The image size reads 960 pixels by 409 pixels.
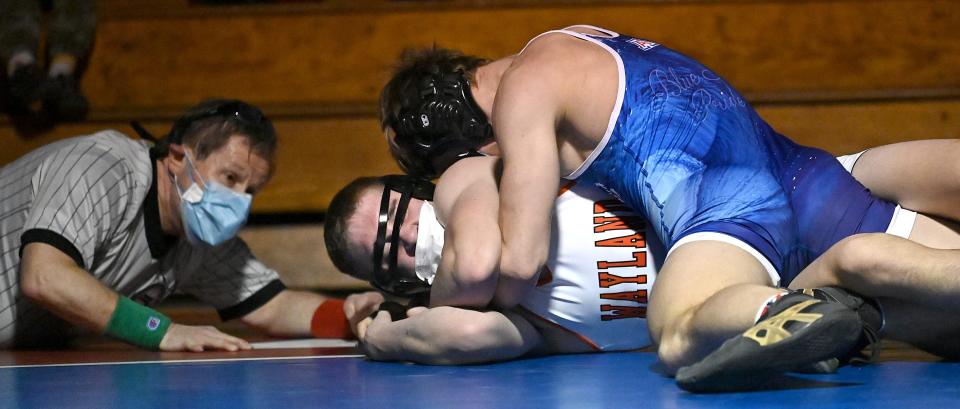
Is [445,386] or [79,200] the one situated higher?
[79,200]

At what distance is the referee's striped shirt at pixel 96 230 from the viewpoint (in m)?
3.11

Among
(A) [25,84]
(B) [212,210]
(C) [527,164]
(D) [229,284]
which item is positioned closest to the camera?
(C) [527,164]

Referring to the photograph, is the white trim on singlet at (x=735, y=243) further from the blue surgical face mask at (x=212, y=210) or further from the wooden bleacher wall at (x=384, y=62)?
the wooden bleacher wall at (x=384, y=62)

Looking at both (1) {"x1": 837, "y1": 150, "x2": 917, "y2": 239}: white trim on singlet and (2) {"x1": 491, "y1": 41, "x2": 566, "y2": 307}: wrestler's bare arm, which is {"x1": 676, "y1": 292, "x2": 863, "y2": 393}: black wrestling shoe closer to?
(2) {"x1": 491, "y1": 41, "x2": 566, "y2": 307}: wrestler's bare arm

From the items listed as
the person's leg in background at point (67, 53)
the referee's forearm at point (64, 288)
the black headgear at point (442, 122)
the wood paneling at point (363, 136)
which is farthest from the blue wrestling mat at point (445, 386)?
the person's leg in background at point (67, 53)

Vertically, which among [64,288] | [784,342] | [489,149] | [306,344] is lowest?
[306,344]

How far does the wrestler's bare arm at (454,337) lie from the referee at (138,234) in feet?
2.19

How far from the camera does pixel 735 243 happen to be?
224cm

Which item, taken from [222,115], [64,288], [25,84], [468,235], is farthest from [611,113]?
[25,84]

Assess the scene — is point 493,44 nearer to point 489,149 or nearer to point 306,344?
point 306,344

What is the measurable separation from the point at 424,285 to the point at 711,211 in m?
A: 0.78

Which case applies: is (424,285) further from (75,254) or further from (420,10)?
(420,10)

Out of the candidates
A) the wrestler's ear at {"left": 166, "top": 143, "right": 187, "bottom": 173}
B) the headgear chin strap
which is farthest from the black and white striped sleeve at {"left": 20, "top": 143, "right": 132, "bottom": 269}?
the headgear chin strap

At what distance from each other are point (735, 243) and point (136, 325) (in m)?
1.67
